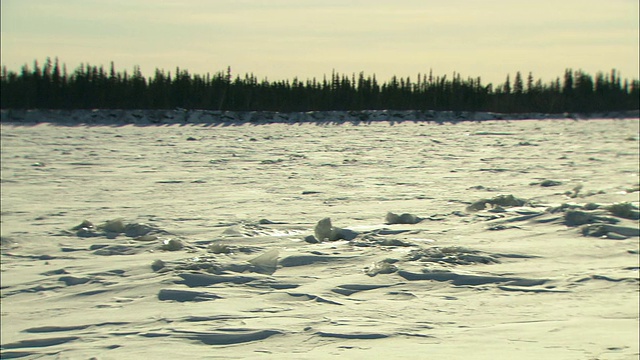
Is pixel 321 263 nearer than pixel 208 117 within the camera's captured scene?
Yes

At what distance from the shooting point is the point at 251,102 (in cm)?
4453

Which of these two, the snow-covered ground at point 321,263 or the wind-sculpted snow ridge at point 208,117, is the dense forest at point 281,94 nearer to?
the wind-sculpted snow ridge at point 208,117

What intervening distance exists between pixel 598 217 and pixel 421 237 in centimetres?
165

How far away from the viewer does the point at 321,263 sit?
4.17 metres

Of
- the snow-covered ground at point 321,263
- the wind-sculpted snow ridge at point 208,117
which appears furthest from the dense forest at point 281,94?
the snow-covered ground at point 321,263

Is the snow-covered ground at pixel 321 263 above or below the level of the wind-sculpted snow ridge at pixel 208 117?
below

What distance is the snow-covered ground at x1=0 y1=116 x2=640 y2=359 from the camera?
8.95 ft

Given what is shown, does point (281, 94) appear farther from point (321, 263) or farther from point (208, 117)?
point (321, 263)

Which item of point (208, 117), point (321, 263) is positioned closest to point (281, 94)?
point (208, 117)

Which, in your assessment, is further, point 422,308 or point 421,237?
point 421,237

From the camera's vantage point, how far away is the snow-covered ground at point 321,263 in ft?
8.95

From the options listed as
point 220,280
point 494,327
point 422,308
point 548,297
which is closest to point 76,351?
point 220,280

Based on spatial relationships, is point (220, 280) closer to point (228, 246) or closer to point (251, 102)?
point (228, 246)

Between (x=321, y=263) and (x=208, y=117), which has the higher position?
(x=208, y=117)
